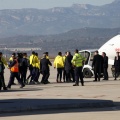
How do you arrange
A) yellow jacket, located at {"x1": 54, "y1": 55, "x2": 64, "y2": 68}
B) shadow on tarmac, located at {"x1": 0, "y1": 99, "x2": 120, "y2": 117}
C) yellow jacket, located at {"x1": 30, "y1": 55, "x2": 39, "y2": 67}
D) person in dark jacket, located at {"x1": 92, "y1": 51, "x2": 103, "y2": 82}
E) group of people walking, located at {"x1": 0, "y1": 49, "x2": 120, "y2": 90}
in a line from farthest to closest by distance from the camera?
person in dark jacket, located at {"x1": 92, "y1": 51, "x2": 103, "y2": 82} < yellow jacket, located at {"x1": 54, "y1": 55, "x2": 64, "y2": 68} < yellow jacket, located at {"x1": 30, "y1": 55, "x2": 39, "y2": 67} < group of people walking, located at {"x1": 0, "y1": 49, "x2": 120, "y2": 90} < shadow on tarmac, located at {"x1": 0, "y1": 99, "x2": 120, "y2": 117}

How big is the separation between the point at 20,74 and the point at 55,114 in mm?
14630

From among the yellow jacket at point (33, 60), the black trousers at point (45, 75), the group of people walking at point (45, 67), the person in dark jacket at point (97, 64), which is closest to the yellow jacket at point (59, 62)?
the group of people walking at point (45, 67)

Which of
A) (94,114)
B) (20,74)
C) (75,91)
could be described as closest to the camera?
(94,114)

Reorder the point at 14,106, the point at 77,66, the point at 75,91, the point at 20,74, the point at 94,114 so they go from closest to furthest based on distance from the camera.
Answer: the point at 94,114 → the point at 14,106 → the point at 75,91 → the point at 77,66 → the point at 20,74

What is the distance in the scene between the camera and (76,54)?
3122 centimetres

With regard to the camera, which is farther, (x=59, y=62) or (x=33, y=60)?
(x=59, y=62)

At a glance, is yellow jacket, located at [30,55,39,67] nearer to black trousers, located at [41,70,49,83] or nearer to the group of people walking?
the group of people walking

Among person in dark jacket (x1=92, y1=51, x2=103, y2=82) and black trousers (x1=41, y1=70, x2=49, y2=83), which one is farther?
person in dark jacket (x1=92, y1=51, x2=103, y2=82)

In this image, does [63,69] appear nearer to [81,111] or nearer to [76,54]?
[76,54]

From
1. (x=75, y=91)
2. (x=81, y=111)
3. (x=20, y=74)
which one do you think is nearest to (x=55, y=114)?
(x=81, y=111)

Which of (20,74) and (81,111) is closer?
(81,111)

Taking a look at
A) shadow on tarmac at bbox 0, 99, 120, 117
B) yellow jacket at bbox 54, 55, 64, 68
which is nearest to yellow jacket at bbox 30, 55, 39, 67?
yellow jacket at bbox 54, 55, 64, 68

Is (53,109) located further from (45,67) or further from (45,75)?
(45,75)

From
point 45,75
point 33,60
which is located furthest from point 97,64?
point 33,60
